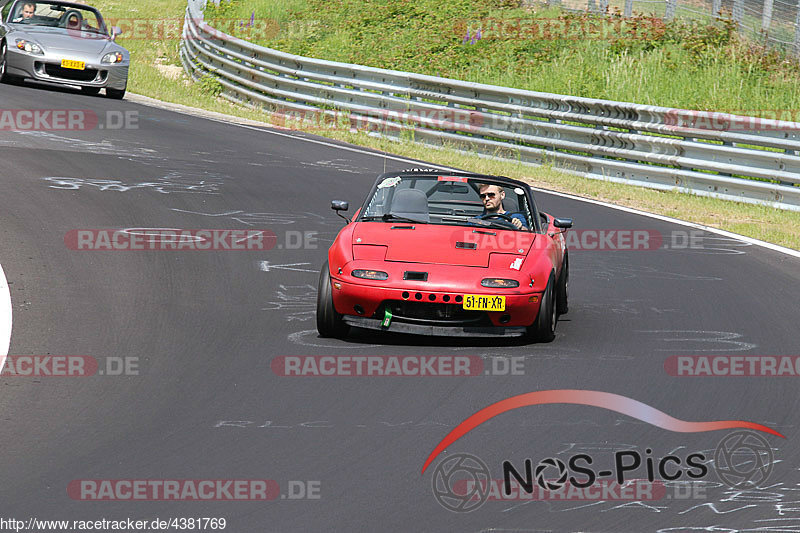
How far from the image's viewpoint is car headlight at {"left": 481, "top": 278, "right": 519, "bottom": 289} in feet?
27.2

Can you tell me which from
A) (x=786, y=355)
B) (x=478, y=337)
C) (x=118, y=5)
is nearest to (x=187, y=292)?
(x=478, y=337)

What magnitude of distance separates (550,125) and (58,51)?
8.49 metres

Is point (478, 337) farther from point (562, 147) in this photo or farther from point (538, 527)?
point (562, 147)

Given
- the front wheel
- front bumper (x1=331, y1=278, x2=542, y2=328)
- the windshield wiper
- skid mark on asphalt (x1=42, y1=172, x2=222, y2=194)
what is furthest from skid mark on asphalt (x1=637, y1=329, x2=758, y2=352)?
the front wheel

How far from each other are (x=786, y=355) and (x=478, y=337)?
7.08 ft

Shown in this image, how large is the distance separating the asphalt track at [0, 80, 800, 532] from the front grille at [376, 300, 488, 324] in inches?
8.4

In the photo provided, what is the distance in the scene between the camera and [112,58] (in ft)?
68.7

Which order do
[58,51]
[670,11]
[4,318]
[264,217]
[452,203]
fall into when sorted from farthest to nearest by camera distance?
[670,11]
[58,51]
[264,217]
[452,203]
[4,318]

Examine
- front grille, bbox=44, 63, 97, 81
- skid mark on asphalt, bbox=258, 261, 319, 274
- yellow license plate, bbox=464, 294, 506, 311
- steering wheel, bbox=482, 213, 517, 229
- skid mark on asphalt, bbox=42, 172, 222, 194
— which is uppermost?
front grille, bbox=44, 63, 97, 81

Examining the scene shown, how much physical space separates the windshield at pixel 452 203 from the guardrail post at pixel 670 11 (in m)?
17.2

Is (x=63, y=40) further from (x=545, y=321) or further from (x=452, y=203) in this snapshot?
(x=545, y=321)

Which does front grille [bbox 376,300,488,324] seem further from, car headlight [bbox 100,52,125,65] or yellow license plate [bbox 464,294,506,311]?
car headlight [bbox 100,52,125,65]

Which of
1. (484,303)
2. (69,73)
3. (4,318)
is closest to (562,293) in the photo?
(484,303)

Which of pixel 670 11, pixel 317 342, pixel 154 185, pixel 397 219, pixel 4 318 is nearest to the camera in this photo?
pixel 4 318
